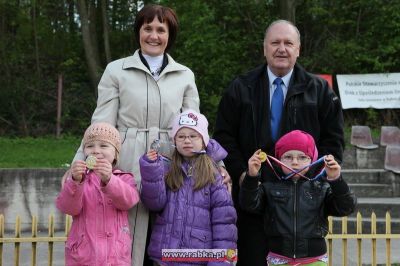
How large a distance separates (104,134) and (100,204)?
0.39m

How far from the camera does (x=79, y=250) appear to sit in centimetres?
339

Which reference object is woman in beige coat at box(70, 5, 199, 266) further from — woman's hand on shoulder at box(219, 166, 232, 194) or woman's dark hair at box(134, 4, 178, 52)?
woman's hand on shoulder at box(219, 166, 232, 194)

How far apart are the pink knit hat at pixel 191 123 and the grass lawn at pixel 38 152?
229 inches

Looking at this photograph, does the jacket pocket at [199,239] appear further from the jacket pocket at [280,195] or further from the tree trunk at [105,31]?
the tree trunk at [105,31]

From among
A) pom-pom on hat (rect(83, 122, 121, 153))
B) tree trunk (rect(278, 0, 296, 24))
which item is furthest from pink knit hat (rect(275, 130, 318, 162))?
tree trunk (rect(278, 0, 296, 24))

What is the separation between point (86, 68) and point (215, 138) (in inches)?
547

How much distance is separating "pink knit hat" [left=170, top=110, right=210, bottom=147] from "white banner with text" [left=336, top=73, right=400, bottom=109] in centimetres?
1148

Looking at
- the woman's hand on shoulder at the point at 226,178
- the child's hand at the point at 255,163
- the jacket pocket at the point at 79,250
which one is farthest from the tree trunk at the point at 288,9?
the jacket pocket at the point at 79,250

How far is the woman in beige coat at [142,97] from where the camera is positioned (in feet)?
11.8

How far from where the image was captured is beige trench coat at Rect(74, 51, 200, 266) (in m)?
3.59

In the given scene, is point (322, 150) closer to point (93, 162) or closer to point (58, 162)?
point (93, 162)

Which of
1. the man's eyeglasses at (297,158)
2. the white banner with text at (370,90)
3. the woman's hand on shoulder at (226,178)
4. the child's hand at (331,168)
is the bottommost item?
the woman's hand on shoulder at (226,178)

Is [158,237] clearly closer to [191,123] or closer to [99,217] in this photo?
[99,217]

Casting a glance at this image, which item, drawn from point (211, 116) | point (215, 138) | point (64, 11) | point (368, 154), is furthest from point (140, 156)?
point (64, 11)
